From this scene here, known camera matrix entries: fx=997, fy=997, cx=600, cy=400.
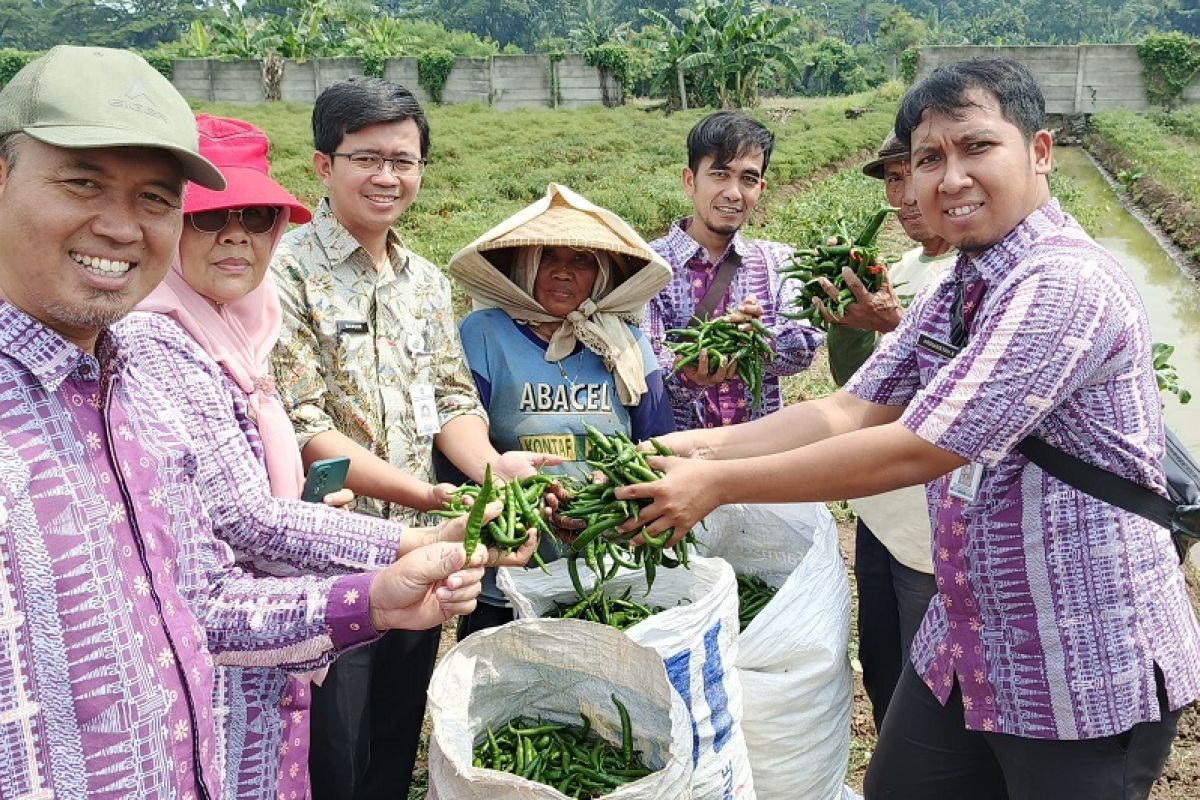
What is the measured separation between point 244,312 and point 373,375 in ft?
2.33

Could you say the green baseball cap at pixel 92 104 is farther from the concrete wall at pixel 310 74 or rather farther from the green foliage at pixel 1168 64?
the concrete wall at pixel 310 74

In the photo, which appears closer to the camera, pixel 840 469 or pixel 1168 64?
pixel 840 469

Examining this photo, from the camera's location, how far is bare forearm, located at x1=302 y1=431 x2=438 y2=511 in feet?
11.0

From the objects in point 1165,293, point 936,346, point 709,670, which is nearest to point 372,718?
point 709,670

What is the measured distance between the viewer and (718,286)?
4.66 meters

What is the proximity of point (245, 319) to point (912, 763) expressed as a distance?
2.35 m

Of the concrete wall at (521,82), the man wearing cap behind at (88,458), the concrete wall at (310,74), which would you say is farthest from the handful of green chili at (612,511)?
the concrete wall at (310,74)

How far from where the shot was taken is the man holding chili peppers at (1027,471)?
238 centimetres

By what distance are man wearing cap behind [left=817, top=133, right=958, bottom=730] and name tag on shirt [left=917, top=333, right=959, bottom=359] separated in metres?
0.80

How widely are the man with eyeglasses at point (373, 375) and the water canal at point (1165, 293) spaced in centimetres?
810

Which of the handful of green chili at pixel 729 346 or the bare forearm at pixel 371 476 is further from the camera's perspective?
the handful of green chili at pixel 729 346

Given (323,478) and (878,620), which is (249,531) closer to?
(323,478)

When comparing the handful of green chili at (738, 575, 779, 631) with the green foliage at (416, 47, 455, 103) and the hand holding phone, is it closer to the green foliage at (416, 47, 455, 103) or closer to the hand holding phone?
the hand holding phone

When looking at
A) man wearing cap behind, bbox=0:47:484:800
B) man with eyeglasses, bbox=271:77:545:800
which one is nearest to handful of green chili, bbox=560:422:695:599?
man with eyeglasses, bbox=271:77:545:800
